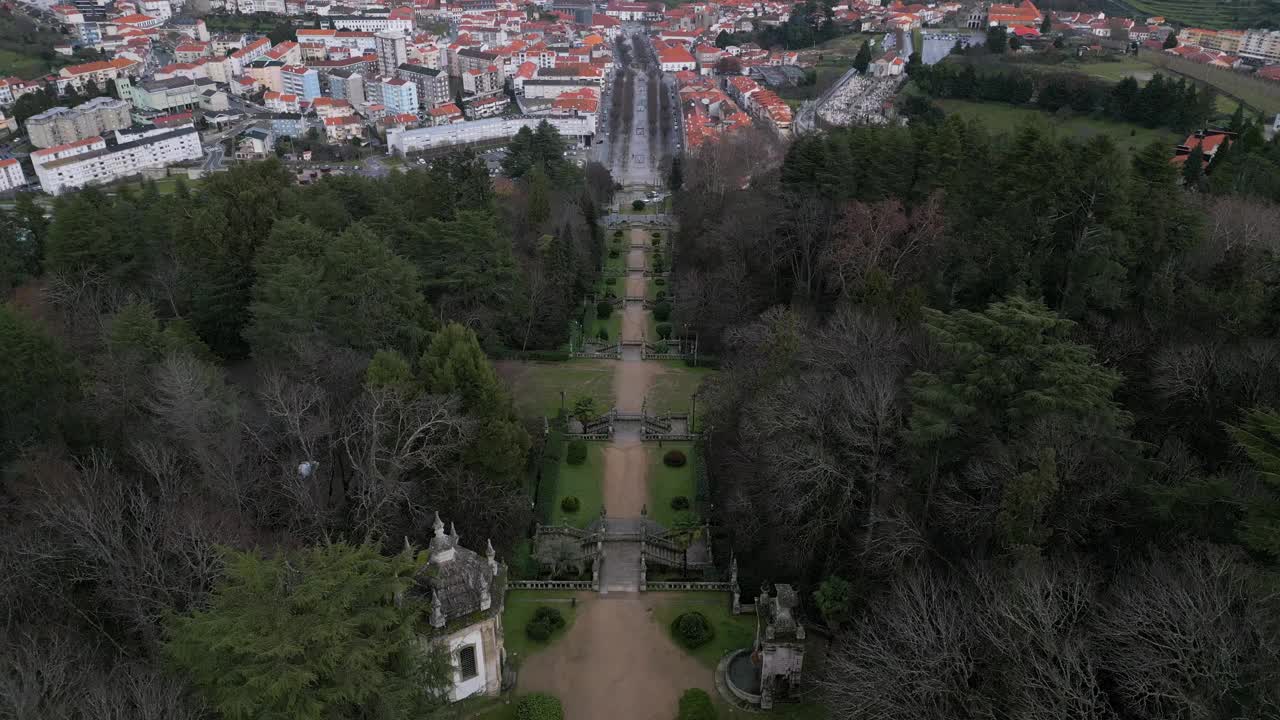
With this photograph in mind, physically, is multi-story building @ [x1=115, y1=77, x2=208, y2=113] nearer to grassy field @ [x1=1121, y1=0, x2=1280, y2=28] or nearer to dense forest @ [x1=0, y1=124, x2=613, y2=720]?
dense forest @ [x1=0, y1=124, x2=613, y2=720]

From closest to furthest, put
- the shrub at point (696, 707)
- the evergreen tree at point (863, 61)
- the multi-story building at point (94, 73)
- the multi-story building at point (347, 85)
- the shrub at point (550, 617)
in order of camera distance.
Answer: the shrub at point (696, 707)
the shrub at point (550, 617)
the evergreen tree at point (863, 61)
the multi-story building at point (94, 73)
the multi-story building at point (347, 85)

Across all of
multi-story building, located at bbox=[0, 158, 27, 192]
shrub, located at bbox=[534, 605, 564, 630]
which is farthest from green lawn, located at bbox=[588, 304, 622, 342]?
multi-story building, located at bbox=[0, 158, 27, 192]

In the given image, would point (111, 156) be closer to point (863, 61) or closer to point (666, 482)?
point (666, 482)

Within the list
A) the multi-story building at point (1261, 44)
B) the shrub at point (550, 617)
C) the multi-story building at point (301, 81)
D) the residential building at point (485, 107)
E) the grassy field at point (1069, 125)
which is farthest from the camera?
the multi-story building at point (301, 81)

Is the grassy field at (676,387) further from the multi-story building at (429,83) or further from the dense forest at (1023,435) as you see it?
the multi-story building at (429,83)

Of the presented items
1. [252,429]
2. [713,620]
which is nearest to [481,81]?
[252,429]

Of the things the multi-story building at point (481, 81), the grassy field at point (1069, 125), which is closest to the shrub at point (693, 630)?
the grassy field at point (1069, 125)
